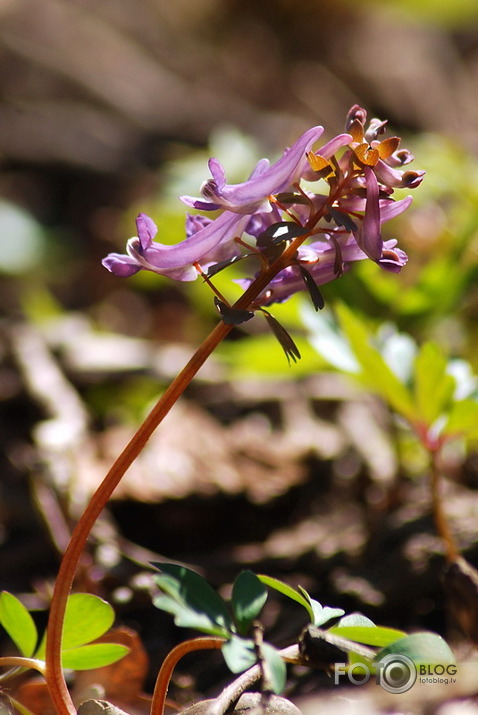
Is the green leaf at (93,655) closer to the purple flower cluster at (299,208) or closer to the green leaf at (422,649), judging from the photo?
the green leaf at (422,649)

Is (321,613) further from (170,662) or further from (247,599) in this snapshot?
(170,662)

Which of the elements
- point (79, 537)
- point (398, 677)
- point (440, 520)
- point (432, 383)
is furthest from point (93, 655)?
point (432, 383)

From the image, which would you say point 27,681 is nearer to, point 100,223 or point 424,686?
point 424,686

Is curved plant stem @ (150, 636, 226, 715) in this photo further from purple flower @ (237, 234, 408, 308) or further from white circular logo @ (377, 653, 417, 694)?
purple flower @ (237, 234, 408, 308)

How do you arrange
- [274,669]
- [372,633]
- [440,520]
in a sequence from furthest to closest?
1. [440,520]
2. [372,633]
3. [274,669]

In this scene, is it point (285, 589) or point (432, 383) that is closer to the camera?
point (285, 589)

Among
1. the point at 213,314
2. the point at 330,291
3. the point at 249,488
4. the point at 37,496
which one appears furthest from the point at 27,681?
the point at 213,314

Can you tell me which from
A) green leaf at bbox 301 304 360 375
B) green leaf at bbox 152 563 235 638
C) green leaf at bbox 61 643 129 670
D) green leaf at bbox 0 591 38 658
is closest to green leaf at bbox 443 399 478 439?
green leaf at bbox 301 304 360 375
